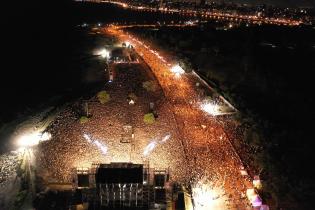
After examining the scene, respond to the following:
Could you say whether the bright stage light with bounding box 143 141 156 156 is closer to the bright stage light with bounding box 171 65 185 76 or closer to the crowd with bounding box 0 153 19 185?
the crowd with bounding box 0 153 19 185

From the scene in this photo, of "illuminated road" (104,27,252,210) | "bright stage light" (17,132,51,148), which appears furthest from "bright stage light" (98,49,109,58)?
"bright stage light" (17,132,51,148)

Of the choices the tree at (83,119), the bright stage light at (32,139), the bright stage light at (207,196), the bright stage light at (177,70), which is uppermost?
the bright stage light at (177,70)

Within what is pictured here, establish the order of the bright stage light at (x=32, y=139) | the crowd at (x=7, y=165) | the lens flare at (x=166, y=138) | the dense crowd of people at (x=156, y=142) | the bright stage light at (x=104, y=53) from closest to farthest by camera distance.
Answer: the dense crowd of people at (x=156, y=142)
the crowd at (x=7, y=165)
the bright stage light at (x=32, y=139)
the lens flare at (x=166, y=138)
the bright stage light at (x=104, y=53)

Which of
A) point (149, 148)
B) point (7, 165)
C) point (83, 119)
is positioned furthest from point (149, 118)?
point (7, 165)

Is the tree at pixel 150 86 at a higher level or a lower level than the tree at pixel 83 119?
higher

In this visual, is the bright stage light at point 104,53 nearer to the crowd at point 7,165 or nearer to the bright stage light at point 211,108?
the bright stage light at point 211,108

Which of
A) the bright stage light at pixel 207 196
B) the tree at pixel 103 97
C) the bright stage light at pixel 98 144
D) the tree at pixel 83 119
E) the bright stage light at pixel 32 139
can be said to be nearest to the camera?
the bright stage light at pixel 207 196

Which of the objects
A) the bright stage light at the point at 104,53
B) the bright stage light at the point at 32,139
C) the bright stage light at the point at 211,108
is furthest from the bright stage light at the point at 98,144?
the bright stage light at the point at 104,53
